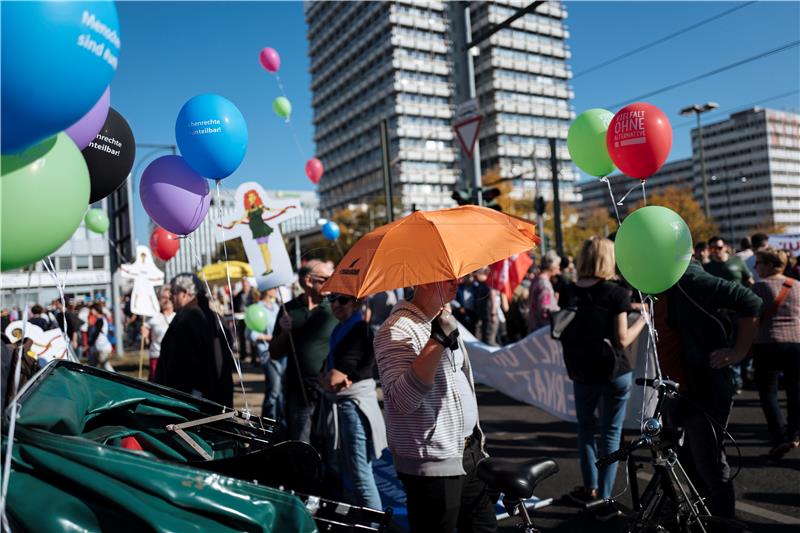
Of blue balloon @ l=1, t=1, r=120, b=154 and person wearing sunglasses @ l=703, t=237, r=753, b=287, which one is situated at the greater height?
blue balloon @ l=1, t=1, r=120, b=154

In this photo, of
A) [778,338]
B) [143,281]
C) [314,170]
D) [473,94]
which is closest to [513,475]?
[778,338]

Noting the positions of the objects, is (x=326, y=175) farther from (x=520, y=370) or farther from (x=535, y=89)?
(x=520, y=370)

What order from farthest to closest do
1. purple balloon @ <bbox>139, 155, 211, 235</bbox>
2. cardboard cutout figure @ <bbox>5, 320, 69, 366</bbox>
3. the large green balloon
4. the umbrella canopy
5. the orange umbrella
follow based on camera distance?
the umbrella canopy, cardboard cutout figure @ <bbox>5, 320, 69, 366</bbox>, purple balloon @ <bbox>139, 155, 211, 235</bbox>, the large green balloon, the orange umbrella

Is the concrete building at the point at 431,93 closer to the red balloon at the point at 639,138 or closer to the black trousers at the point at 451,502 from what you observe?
the red balloon at the point at 639,138

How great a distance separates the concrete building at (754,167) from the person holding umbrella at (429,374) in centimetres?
12310

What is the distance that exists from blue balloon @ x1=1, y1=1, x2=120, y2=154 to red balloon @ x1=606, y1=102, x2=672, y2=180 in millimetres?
3017

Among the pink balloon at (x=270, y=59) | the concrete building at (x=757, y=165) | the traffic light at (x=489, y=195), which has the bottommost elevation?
the traffic light at (x=489, y=195)

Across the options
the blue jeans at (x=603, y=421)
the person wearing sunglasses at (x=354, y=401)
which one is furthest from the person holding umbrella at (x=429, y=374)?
the blue jeans at (x=603, y=421)

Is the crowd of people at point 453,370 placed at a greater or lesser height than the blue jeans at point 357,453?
greater

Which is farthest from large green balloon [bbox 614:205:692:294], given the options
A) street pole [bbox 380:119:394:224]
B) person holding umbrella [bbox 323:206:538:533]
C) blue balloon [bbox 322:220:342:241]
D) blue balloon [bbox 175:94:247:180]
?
blue balloon [bbox 322:220:342:241]

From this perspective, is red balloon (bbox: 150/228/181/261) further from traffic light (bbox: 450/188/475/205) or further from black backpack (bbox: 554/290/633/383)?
black backpack (bbox: 554/290/633/383)

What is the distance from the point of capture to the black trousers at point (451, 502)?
8.49 feet

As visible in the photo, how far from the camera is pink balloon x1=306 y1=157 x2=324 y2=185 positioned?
1609 centimetres

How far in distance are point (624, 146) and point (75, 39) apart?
3.11 m
